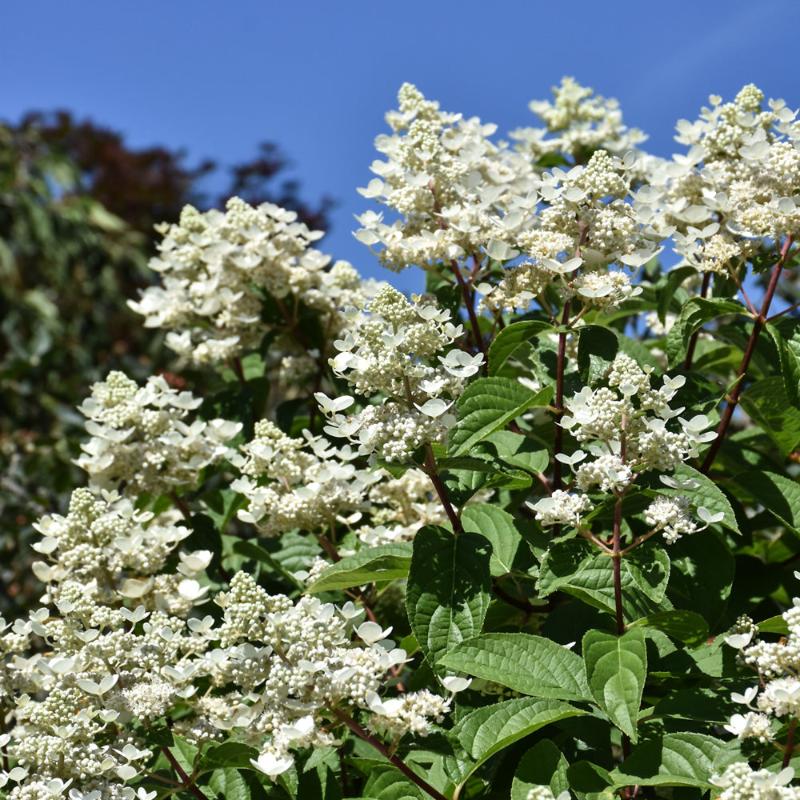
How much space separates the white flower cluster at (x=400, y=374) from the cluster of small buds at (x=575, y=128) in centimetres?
148

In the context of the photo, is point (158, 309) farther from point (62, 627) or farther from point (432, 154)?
point (62, 627)

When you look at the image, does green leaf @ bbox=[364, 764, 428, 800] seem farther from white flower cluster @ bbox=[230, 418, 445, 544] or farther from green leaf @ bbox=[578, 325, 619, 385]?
green leaf @ bbox=[578, 325, 619, 385]

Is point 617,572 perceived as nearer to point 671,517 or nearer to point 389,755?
point 671,517

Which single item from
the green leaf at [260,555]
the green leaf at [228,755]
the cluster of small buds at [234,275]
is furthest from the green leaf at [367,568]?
the cluster of small buds at [234,275]

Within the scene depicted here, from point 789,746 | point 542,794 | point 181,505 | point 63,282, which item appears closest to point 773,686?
point 789,746

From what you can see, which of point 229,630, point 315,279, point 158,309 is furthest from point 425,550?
→ point 158,309

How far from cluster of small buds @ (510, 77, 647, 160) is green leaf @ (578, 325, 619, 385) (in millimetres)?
1197

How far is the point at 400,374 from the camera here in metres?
1.85

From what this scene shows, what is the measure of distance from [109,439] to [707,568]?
53.6 inches

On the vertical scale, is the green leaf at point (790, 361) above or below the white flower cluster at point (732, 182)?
below

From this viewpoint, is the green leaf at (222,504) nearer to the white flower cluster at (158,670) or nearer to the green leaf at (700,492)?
the white flower cluster at (158,670)

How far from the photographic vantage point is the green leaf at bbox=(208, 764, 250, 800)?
1945 mm

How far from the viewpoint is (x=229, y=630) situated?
1.70 meters

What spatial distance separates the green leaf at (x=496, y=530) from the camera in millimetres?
2104
